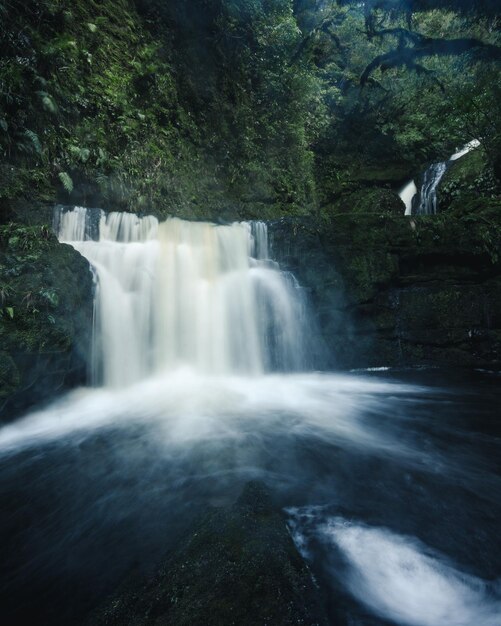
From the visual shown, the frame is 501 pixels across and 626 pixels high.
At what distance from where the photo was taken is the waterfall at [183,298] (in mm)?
6629

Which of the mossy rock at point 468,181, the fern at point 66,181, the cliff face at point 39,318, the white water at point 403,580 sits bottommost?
the white water at point 403,580

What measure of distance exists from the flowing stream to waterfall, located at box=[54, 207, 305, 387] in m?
0.03

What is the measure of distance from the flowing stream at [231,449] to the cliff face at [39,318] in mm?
428

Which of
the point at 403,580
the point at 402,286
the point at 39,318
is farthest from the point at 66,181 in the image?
the point at 403,580

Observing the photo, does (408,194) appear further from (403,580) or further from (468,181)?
(403,580)

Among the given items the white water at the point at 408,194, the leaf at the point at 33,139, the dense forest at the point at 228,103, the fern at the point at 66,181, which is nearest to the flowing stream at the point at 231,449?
the fern at the point at 66,181

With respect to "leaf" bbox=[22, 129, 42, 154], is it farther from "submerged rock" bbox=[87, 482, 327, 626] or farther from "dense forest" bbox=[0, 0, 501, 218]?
"submerged rock" bbox=[87, 482, 327, 626]

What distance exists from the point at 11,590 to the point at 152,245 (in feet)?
22.0

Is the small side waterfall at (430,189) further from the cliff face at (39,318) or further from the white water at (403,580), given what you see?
the white water at (403,580)

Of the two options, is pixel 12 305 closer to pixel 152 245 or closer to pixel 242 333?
pixel 152 245

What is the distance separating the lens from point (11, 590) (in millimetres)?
2170

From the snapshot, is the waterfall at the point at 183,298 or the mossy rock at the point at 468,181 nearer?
the waterfall at the point at 183,298

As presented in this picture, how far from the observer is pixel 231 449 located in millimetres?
4051

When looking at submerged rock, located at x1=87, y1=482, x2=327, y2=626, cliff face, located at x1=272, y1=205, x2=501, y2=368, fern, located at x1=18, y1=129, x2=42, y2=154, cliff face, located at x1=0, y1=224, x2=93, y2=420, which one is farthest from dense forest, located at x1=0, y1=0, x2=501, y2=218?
submerged rock, located at x1=87, y1=482, x2=327, y2=626
